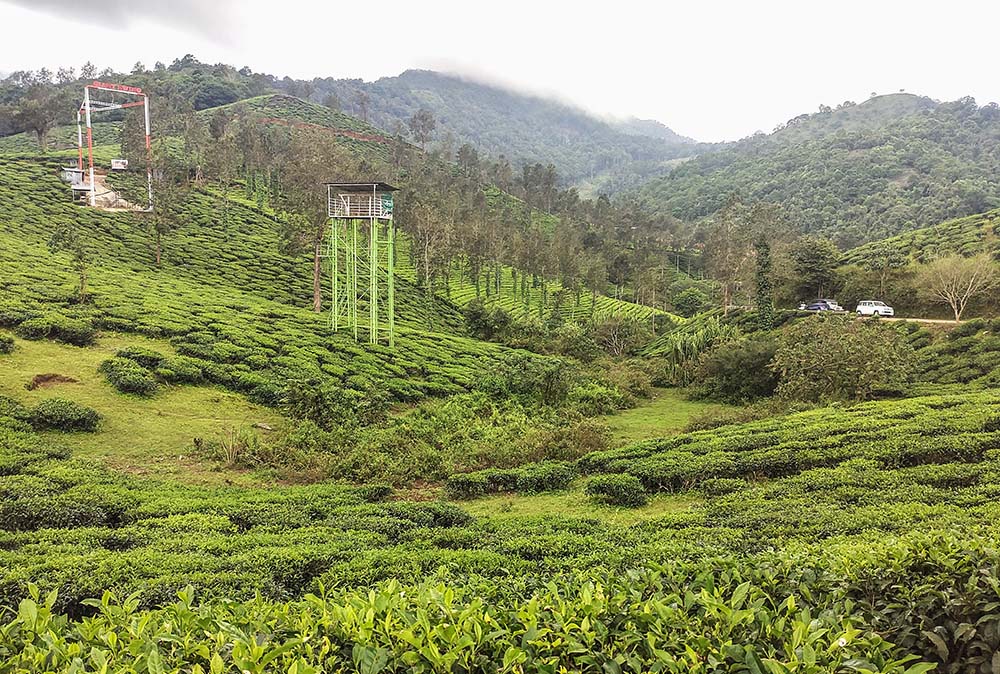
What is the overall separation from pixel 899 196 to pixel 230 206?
87.2m

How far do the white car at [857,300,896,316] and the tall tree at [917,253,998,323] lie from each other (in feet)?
6.87

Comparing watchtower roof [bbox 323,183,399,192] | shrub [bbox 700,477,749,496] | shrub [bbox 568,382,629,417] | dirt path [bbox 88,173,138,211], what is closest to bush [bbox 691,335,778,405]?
shrub [bbox 568,382,629,417]

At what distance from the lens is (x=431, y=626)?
2869mm

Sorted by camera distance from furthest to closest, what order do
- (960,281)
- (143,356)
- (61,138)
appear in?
(61,138)
(960,281)
(143,356)

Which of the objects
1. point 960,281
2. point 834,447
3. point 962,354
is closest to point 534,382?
point 834,447

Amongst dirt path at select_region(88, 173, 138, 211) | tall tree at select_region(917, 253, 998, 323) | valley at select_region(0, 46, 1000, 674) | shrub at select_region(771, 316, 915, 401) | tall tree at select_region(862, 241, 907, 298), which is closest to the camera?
valley at select_region(0, 46, 1000, 674)

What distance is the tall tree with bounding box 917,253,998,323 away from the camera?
29.0 metres

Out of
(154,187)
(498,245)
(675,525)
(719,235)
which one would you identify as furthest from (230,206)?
(675,525)

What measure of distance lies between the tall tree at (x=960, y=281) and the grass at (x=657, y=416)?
53.4 ft

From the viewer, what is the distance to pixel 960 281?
1153 inches

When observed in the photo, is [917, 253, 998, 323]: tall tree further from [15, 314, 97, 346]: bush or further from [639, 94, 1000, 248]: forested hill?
[639, 94, 1000, 248]: forested hill

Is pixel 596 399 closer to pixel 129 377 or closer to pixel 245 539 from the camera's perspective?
pixel 129 377

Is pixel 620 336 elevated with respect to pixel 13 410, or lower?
lower

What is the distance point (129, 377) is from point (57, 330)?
4731 mm
